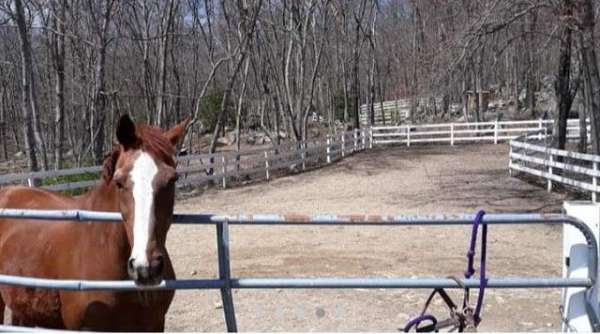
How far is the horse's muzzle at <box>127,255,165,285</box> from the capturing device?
7.95 feet

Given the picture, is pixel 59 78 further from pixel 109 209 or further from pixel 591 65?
pixel 109 209

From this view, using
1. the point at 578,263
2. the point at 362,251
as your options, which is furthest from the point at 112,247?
the point at 362,251

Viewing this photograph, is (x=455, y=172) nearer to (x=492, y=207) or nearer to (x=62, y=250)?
(x=492, y=207)

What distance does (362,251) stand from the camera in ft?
31.5

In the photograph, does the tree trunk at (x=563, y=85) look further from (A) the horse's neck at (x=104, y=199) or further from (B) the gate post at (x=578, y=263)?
(A) the horse's neck at (x=104, y=199)

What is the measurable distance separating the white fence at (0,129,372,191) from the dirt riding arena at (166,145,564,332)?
3.84 feet

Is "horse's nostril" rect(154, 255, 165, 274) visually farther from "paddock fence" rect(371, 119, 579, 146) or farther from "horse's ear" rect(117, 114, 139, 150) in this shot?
"paddock fence" rect(371, 119, 579, 146)

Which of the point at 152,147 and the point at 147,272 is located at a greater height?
the point at 152,147

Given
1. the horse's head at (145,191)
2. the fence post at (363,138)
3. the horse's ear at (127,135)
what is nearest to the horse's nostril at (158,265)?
the horse's head at (145,191)

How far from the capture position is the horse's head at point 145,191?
2.46 m

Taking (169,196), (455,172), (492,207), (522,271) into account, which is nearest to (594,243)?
(169,196)

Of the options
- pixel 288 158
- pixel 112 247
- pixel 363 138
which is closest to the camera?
pixel 112 247

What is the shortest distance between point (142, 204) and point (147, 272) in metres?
0.32

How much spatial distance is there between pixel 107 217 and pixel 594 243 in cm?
223
